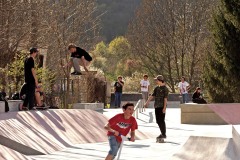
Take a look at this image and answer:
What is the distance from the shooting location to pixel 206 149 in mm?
9188

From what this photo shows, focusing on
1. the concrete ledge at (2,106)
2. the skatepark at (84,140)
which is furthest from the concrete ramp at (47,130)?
the concrete ledge at (2,106)

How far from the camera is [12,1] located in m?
23.2

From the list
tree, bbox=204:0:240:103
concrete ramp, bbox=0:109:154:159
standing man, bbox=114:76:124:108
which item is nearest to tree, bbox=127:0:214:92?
standing man, bbox=114:76:124:108

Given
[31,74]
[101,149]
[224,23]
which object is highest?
[224,23]

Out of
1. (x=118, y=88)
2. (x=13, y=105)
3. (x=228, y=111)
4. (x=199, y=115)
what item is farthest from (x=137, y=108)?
(x=13, y=105)

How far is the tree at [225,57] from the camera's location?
22.2 metres

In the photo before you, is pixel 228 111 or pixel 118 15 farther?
pixel 118 15

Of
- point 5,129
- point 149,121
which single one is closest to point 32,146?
point 5,129

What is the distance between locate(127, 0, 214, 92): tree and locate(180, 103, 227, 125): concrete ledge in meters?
28.1

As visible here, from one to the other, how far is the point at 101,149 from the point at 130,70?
71617 mm

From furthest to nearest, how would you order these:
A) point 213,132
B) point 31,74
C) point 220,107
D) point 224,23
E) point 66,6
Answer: point 66,6 < point 224,23 < point 220,107 < point 31,74 < point 213,132

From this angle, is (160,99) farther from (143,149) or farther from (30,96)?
(30,96)

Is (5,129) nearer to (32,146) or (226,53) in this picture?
(32,146)

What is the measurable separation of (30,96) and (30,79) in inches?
19.3
